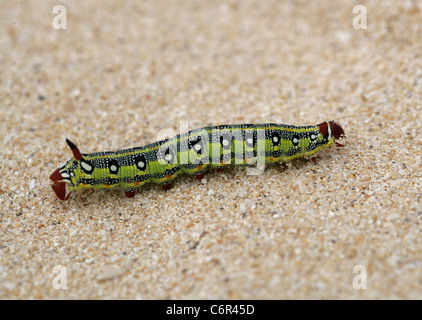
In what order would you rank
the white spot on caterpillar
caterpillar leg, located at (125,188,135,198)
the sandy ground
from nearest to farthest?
the sandy ground
the white spot on caterpillar
caterpillar leg, located at (125,188,135,198)

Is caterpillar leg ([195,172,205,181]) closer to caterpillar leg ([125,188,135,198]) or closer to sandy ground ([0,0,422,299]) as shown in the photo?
sandy ground ([0,0,422,299])

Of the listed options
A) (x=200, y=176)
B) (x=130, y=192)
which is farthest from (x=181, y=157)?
(x=130, y=192)

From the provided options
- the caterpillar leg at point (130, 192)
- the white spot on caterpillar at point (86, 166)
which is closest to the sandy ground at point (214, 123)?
the caterpillar leg at point (130, 192)

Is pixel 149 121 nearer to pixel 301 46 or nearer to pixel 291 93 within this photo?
pixel 291 93

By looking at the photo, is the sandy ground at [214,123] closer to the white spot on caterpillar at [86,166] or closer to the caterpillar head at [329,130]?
the caterpillar head at [329,130]

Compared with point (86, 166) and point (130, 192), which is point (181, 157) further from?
point (86, 166)

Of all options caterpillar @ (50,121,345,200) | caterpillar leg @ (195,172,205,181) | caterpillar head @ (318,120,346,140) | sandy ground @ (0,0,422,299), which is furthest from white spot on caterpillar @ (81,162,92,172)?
caterpillar head @ (318,120,346,140)

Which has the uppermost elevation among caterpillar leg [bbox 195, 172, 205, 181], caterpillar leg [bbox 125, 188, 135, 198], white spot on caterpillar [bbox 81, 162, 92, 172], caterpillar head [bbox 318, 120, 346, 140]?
caterpillar head [bbox 318, 120, 346, 140]

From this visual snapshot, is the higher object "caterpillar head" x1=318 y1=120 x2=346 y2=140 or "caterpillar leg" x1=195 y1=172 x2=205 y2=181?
"caterpillar head" x1=318 y1=120 x2=346 y2=140

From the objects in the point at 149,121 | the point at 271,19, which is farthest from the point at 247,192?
the point at 271,19
